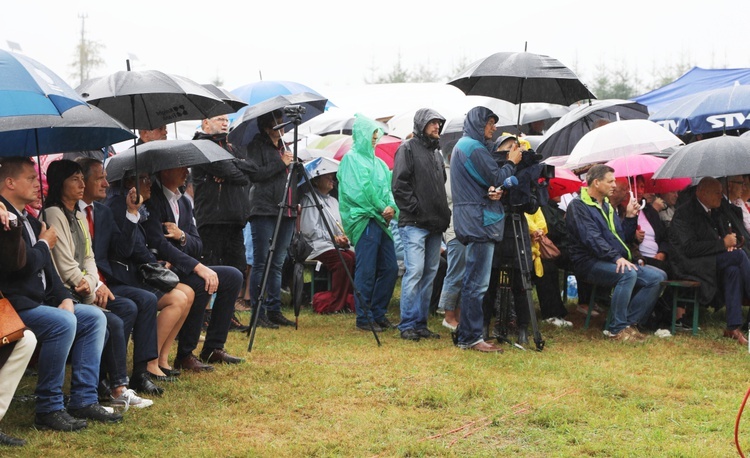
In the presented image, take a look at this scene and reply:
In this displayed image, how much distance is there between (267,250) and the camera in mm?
8609

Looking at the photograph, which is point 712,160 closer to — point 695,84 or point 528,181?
point 528,181

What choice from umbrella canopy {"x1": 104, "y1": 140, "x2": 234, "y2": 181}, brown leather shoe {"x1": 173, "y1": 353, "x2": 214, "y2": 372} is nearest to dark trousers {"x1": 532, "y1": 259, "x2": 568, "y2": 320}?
brown leather shoe {"x1": 173, "y1": 353, "x2": 214, "y2": 372}

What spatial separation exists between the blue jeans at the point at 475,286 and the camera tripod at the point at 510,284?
0.94 feet

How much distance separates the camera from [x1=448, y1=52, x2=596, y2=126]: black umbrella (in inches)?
324

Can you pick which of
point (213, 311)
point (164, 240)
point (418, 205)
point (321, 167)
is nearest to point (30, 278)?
point (164, 240)

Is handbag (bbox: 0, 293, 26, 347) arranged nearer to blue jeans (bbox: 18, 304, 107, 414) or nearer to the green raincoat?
blue jeans (bbox: 18, 304, 107, 414)

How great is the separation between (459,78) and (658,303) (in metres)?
2.87

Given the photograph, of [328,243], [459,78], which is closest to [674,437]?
[459,78]

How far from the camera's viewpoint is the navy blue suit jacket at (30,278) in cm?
489

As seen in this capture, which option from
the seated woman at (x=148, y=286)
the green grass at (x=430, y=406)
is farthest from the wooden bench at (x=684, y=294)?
the seated woman at (x=148, y=286)

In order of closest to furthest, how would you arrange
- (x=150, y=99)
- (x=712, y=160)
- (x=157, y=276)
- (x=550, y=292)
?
(x=157, y=276) → (x=150, y=99) → (x=712, y=160) → (x=550, y=292)

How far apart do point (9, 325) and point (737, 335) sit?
20.5 feet

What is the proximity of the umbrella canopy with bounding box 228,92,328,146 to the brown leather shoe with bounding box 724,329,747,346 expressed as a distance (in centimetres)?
427

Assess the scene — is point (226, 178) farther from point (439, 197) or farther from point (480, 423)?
point (480, 423)
